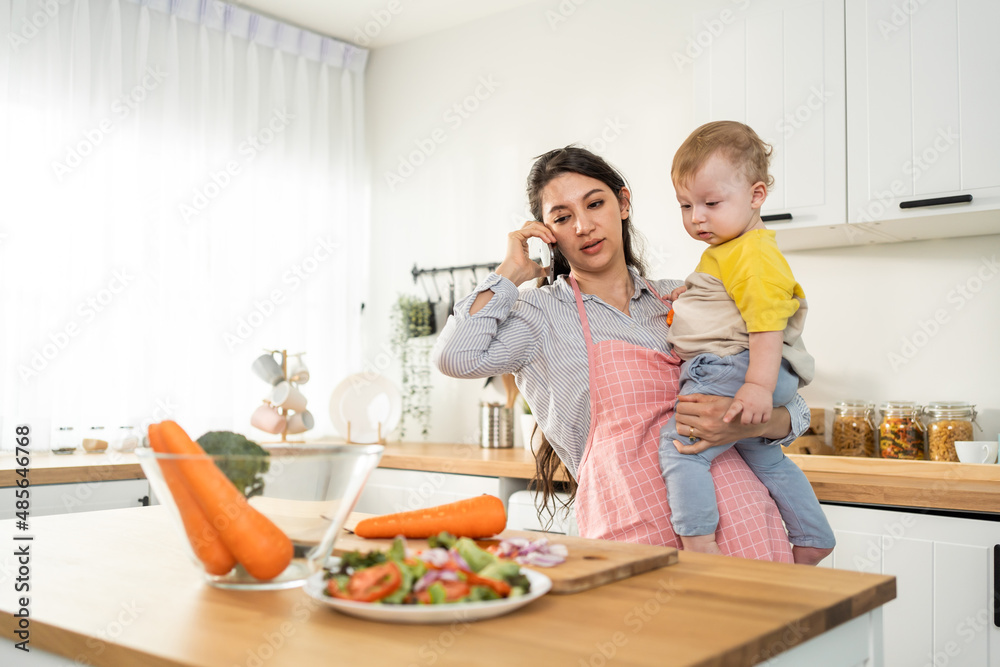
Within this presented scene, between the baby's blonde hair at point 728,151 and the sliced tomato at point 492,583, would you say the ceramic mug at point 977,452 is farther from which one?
the sliced tomato at point 492,583

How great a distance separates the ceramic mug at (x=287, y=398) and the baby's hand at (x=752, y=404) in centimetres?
233

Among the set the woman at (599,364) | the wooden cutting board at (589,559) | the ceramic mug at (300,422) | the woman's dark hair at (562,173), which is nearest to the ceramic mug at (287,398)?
the ceramic mug at (300,422)

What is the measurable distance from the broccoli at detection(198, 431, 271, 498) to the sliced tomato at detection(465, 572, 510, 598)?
218 millimetres

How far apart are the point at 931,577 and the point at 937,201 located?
0.99m

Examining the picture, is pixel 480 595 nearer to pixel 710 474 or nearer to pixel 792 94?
pixel 710 474

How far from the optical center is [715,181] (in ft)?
4.69

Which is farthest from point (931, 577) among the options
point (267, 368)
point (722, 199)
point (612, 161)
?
point (267, 368)

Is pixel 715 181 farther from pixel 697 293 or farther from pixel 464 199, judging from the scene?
pixel 464 199

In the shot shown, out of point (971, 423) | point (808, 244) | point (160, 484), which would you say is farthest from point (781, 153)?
point (160, 484)

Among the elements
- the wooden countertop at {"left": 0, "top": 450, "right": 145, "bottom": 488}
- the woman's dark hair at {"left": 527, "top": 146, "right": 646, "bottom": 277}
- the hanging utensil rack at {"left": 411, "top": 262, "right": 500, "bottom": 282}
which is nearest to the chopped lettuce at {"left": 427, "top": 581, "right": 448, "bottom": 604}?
the woman's dark hair at {"left": 527, "top": 146, "right": 646, "bottom": 277}

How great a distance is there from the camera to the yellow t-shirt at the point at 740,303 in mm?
1356

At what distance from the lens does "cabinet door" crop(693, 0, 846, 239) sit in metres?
2.39

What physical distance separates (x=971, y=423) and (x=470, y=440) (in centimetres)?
202

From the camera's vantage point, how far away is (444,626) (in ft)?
2.25
